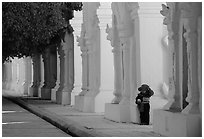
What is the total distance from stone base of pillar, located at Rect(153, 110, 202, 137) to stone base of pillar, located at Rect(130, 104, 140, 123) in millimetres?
3130

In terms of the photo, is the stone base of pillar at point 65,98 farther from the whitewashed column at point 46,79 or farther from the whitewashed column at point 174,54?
the whitewashed column at point 174,54

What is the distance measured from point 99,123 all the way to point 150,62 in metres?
2.28

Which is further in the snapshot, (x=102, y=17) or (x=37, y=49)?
(x=37, y=49)

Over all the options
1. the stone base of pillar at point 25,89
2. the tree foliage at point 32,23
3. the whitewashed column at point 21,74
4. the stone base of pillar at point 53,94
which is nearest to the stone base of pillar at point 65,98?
the tree foliage at point 32,23

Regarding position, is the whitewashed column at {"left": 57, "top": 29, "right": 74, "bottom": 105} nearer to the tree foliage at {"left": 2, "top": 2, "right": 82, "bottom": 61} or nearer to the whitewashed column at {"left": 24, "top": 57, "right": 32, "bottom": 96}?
the tree foliage at {"left": 2, "top": 2, "right": 82, "bottom": 61}

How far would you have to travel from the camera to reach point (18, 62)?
58.5 m

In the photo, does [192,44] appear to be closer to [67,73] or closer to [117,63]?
[117,63]

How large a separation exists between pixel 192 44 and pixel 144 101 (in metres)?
4.25

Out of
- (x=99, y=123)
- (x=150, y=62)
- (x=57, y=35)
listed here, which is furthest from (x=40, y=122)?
(x=57, y=35)

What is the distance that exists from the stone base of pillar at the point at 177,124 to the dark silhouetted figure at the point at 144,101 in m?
2.27

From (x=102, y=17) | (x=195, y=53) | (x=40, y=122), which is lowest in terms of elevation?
(x=40, y=122)

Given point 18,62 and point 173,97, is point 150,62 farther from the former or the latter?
point 18,62

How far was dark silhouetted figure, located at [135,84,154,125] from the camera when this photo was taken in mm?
17828

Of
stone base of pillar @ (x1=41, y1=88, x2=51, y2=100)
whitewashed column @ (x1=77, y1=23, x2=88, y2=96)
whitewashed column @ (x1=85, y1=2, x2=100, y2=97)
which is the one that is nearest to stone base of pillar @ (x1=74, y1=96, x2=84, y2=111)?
whitewashed column @ (x1=77, y1=23, x2=88, y2=96)
